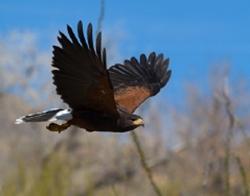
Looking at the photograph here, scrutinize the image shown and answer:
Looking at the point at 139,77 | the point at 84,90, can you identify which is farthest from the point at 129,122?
the point at 139,77

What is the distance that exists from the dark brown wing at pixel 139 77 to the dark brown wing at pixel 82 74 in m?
0.57

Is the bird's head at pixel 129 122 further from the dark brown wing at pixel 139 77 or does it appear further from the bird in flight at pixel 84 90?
the dark brown wing at pixel 139 77

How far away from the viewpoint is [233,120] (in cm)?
379

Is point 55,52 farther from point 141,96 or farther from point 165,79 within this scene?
point 165,79

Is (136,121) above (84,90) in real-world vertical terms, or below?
below

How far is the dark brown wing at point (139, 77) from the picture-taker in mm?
3986

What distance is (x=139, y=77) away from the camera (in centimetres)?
436

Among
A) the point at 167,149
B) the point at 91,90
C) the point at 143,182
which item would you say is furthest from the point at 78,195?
the point at 167,149

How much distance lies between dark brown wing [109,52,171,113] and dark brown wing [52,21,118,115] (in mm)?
565

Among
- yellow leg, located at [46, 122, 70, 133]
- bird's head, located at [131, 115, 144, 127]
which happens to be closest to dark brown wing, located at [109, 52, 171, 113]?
bird's head, located at [131, 115, 144, 127]

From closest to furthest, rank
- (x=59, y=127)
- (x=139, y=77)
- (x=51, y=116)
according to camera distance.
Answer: (x=59, y=127)
(x=51, y=116)
(x=139, y=77)

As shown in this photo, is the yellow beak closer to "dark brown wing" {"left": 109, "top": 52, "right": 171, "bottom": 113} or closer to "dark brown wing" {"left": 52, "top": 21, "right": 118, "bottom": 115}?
"dark brown wing" {"left": 52, "top": 21, "right": 118, "bottom": 115}

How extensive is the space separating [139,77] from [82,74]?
1.14 metres

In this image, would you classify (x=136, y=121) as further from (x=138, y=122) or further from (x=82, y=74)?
(x=82, y=74)
